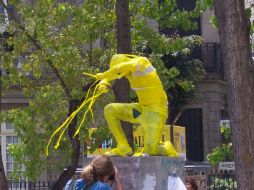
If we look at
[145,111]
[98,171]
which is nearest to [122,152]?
[145,111]

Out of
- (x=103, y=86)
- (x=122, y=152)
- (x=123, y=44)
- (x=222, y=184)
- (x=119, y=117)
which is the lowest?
(x=222, y=184)

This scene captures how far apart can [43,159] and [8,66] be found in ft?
8.10

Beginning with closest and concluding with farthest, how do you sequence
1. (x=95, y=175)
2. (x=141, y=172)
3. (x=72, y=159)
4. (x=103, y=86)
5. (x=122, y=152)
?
(x=95, y=175) < (x=103, y=86) < (x=141, y=172) < (x=122, y=152) < (x=72, y=159)

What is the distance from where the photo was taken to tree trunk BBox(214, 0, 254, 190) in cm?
952

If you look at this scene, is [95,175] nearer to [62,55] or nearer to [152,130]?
[152,130]

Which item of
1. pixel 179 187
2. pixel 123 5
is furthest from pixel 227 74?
pixel 123 5

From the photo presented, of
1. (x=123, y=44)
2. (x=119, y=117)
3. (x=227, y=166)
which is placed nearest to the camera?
(x=119, y=117)

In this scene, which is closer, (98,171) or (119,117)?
(98,171)

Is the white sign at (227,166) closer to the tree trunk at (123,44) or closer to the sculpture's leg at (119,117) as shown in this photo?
the tree trunk at (123,44)

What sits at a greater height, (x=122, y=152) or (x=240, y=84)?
(x=240, y=84)

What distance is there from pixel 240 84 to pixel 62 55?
19.8 feet

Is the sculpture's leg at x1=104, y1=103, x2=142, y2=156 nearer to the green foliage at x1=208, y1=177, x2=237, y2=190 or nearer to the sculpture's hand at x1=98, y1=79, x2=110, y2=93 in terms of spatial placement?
the sculpture's hand at x1=98, y1=79, x2=110, y2=93

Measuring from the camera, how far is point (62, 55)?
14875mm

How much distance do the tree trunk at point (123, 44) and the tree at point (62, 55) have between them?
157 centimetres
